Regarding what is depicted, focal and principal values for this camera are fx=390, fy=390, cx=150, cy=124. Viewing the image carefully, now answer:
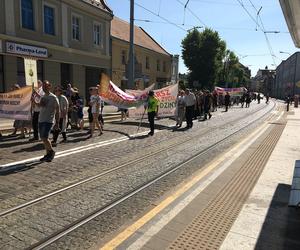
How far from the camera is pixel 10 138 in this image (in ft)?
39.7

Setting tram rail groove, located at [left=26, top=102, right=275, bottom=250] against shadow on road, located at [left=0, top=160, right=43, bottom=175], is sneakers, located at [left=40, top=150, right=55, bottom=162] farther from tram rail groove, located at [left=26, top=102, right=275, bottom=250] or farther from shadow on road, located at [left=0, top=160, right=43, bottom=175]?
tram rail groove, located at [left=26, top=102, right=275, bottom=250]

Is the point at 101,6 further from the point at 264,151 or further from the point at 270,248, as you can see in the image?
the point at 270,248

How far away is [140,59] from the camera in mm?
40312

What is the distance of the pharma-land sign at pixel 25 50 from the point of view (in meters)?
19.5

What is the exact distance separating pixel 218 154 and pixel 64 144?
174 inches

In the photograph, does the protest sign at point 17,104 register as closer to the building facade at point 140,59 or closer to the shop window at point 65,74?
the shop window at point 65,74

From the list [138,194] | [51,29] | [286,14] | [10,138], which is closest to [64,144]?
[10,138]

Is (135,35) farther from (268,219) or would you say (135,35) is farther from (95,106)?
(268,219)

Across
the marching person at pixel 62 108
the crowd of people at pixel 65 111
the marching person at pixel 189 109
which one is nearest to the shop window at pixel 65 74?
the crowd of people at pixel 65 111

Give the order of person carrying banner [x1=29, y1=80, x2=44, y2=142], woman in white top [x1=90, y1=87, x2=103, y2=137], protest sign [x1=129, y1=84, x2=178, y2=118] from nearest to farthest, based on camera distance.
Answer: person carrying banner [x1=29, y1=80, x2=44, y2=142] → woman in white top [x1=90, y1=87, x2=103, y2=137] → protest sign [x1=129, y1=84, x2=178, y2=118]

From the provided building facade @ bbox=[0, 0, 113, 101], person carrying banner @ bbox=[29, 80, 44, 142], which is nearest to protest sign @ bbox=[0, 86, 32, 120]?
person carrying banner @ bbox=[29, 80, 44, 142]

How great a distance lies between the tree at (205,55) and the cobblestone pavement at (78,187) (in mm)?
41677

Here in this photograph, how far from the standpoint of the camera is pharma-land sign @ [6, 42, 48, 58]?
19.5 meters

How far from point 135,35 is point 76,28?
1739 centimetres
